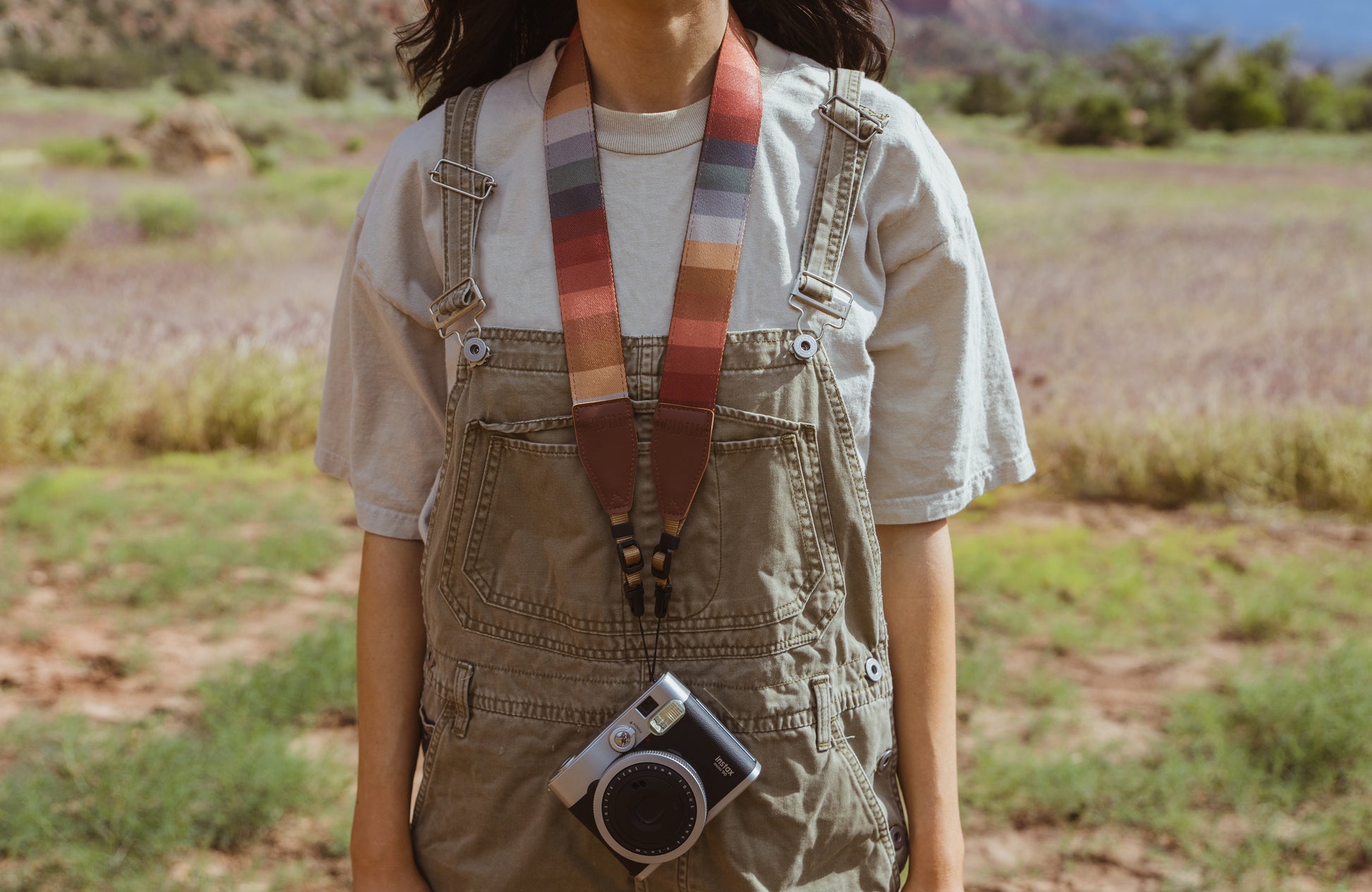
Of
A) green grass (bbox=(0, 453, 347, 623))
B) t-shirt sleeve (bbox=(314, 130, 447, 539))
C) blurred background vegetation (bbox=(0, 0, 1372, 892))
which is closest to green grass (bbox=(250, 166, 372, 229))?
blurred background vegetation (bbox=(0, 0, 1372, 892))

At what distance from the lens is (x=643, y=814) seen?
959 millimetres

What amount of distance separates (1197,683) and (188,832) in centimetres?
286

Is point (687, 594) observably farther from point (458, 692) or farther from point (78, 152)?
point (78, 152)

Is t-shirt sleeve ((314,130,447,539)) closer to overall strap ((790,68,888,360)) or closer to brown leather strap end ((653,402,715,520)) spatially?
brown leather strap end ((653,402,715,520))

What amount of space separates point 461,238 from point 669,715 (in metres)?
0.51

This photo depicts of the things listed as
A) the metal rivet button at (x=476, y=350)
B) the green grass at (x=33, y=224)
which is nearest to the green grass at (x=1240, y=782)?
the metal rivet button at (x=476, y=350)

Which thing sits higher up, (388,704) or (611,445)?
(611,445)

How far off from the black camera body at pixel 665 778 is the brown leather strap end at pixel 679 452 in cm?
17

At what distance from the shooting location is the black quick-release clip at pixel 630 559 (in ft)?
3.18

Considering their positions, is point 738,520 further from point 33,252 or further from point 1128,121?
point 1128,121

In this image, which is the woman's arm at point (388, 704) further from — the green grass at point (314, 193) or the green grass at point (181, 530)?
the green grass at point (314, 193)

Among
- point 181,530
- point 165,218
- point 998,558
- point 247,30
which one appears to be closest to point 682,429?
point 998,558

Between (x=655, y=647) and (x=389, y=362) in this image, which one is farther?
(x=389, y=362)

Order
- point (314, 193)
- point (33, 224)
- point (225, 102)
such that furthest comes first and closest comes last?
point (225, 102), point (314, 193), point (33, 224)
